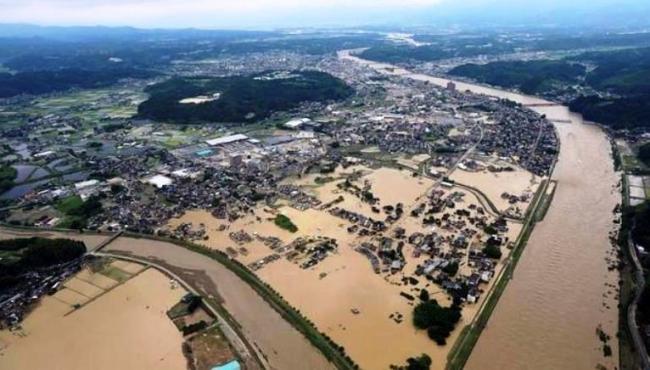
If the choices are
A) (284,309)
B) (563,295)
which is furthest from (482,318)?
(284,309)

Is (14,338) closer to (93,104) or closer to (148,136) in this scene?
(148,136)

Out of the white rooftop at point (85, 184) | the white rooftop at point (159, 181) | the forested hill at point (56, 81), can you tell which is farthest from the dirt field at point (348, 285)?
the forested hill at point (56, 81)

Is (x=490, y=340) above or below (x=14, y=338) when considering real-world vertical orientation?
above

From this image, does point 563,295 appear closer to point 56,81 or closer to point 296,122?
point 296,122

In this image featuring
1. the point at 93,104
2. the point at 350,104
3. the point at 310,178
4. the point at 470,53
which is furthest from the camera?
the point at 470,53

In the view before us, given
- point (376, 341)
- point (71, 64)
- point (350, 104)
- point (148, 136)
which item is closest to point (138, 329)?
point (376, 341)

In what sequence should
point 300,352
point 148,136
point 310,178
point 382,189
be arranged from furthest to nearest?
point 148,136 < point 310,178 < point 382,189 < point 300,352
